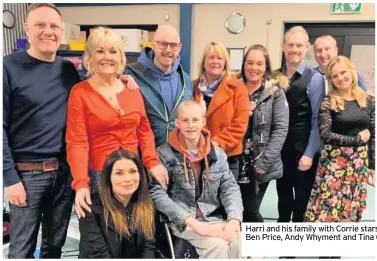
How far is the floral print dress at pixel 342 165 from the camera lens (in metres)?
1.20

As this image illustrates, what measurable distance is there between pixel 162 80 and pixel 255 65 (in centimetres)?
34

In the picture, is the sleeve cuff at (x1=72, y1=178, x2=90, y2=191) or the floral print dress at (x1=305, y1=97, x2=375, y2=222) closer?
the sleeve cuff at (x1=72, y1=178, x2=90, y2=191)

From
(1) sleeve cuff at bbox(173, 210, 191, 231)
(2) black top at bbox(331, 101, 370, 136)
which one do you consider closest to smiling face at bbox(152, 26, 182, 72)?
(1) sleeve cuff at bbox(173, 210, 191, 231)

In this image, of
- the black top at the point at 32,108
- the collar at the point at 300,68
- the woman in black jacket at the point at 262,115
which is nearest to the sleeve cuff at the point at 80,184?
the black top at the point at 32,108

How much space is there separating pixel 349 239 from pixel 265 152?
426 mm

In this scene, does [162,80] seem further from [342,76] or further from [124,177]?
[342,76]

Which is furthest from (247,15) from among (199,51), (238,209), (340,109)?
(238,209)

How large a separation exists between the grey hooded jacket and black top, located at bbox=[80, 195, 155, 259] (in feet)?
1.70

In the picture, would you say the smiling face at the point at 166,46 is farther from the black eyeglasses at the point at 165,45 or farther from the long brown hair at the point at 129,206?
the long brown hair at the point at 129,206

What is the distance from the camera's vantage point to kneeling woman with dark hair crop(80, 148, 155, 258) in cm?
110

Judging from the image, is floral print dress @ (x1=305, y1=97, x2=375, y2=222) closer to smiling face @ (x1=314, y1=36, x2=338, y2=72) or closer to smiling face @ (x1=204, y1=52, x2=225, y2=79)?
smiling face @ (x1=314, y1=36, x2=338, y2=72)

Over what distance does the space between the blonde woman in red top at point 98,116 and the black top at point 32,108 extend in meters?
0.04

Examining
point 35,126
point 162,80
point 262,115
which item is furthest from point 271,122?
point 35,126

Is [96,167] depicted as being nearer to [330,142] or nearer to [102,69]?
[102,69]
